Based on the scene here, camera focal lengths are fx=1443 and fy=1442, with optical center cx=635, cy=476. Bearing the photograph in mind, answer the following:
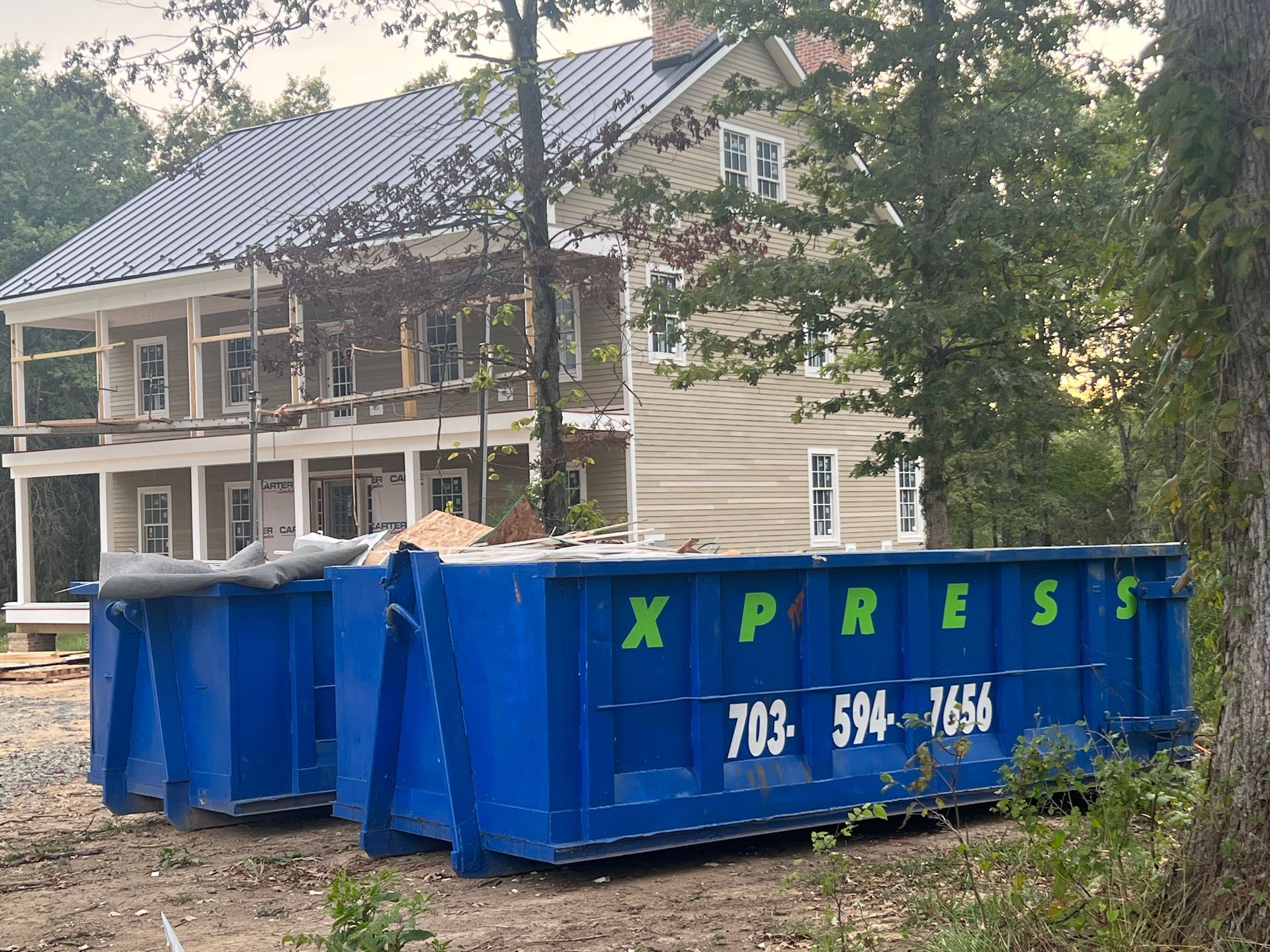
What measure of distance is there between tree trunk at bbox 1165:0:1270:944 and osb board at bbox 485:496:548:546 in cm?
454

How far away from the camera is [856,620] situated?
755 centimetres

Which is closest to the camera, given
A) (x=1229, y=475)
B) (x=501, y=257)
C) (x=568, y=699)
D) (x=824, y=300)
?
(x=1229, y=475)

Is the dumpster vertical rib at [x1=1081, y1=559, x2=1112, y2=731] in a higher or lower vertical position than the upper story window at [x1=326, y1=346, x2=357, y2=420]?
lower

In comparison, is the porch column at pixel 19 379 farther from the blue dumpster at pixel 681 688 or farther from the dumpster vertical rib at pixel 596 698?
the dumpster vertical rib at pixel 596 698

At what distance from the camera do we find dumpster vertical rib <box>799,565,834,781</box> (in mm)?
7320

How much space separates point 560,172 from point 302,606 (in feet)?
23.4

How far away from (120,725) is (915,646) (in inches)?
195

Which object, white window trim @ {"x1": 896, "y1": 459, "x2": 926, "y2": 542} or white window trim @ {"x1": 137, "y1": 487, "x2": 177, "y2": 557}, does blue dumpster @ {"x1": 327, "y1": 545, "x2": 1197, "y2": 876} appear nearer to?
white window trim @ {"x1": 896, "y1": 459, "x2": 926, "y2": 542}

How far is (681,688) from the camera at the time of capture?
6.96 m

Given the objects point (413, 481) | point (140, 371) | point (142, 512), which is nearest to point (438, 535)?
point (413, 481)

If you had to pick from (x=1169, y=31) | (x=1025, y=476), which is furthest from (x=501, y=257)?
(x=1025, y=476)

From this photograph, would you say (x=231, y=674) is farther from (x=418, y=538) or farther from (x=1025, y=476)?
(x=1025, y=476)

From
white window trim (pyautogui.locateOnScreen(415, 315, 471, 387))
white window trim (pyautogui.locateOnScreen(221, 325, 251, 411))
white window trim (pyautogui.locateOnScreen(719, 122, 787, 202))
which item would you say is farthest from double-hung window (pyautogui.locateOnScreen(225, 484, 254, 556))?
white window trim (pyautogui.locateOnScreen(719, 122, 787, 202))

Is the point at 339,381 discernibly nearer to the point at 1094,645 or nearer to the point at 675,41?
the point at 675,41
